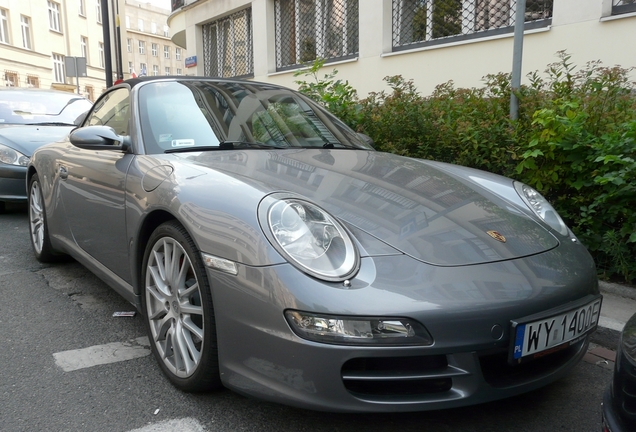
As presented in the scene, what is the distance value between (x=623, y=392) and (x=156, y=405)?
1.64 meters

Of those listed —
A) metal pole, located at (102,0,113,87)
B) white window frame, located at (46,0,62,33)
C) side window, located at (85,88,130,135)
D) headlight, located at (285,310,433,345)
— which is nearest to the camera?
headlight, located at (285,310,433,345)

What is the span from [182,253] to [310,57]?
10.3 meters

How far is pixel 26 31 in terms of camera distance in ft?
116

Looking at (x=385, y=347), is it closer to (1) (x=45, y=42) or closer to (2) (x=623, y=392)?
(2) (x=623, y=392)

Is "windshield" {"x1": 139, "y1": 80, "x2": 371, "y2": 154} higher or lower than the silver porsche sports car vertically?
higher

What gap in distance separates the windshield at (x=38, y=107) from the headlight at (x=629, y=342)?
23.2ft

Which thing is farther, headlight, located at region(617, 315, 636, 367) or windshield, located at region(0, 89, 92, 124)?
windshield, located at region(0, 89, 92, 124)

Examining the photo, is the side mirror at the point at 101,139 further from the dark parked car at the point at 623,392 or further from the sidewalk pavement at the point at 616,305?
the sidewalk pavement at the point at 616,305

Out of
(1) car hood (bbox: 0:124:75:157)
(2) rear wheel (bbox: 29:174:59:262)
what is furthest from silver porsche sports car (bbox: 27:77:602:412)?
(1) car hood (bbox: 0:124:75:157)

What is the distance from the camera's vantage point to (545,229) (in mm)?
2412

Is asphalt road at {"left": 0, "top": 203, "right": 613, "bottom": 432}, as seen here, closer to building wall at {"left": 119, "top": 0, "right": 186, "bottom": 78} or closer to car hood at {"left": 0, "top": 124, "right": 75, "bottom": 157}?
car hood at {"left": 0, "top": 124, "right": 75, "bottom": 157}

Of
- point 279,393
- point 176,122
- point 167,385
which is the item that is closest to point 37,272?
point 176,122

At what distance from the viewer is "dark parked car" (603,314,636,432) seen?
4.60 ft

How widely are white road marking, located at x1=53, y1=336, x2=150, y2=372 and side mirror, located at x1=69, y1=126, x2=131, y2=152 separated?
973 millimetres
